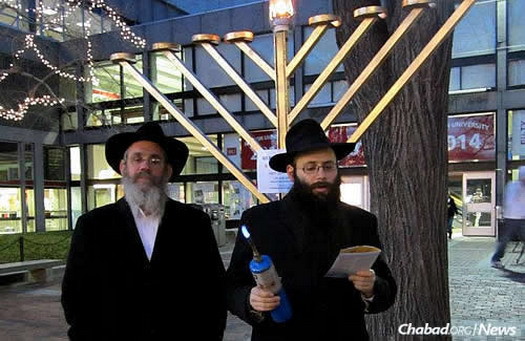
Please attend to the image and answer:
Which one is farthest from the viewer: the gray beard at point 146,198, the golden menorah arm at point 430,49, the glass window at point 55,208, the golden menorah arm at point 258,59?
the glass window at point 55,208

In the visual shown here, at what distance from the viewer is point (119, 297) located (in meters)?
2.11

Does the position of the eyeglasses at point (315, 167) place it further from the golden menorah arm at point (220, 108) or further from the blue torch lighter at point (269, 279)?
the golden menorah arm at point (220, 108)

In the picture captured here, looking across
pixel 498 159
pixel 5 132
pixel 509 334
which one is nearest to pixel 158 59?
pixel 5 132

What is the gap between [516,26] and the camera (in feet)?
42.4

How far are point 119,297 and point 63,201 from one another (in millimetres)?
18786

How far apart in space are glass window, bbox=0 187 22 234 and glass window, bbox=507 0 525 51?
15.9 metres

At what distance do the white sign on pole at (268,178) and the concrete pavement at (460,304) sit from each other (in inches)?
112

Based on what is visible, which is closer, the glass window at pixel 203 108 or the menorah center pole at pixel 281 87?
the menorah center pole at pixel 281 87

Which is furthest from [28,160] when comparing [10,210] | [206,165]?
[206,165]

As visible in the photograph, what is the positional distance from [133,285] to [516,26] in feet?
44.3

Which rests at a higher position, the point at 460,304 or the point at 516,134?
the point at 516,134

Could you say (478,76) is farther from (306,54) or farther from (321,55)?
(306,54)

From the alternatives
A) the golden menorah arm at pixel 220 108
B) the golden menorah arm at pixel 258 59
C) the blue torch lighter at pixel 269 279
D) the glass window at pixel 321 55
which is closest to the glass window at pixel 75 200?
the glass window at pixel 321 55

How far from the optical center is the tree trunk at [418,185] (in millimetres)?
3039
